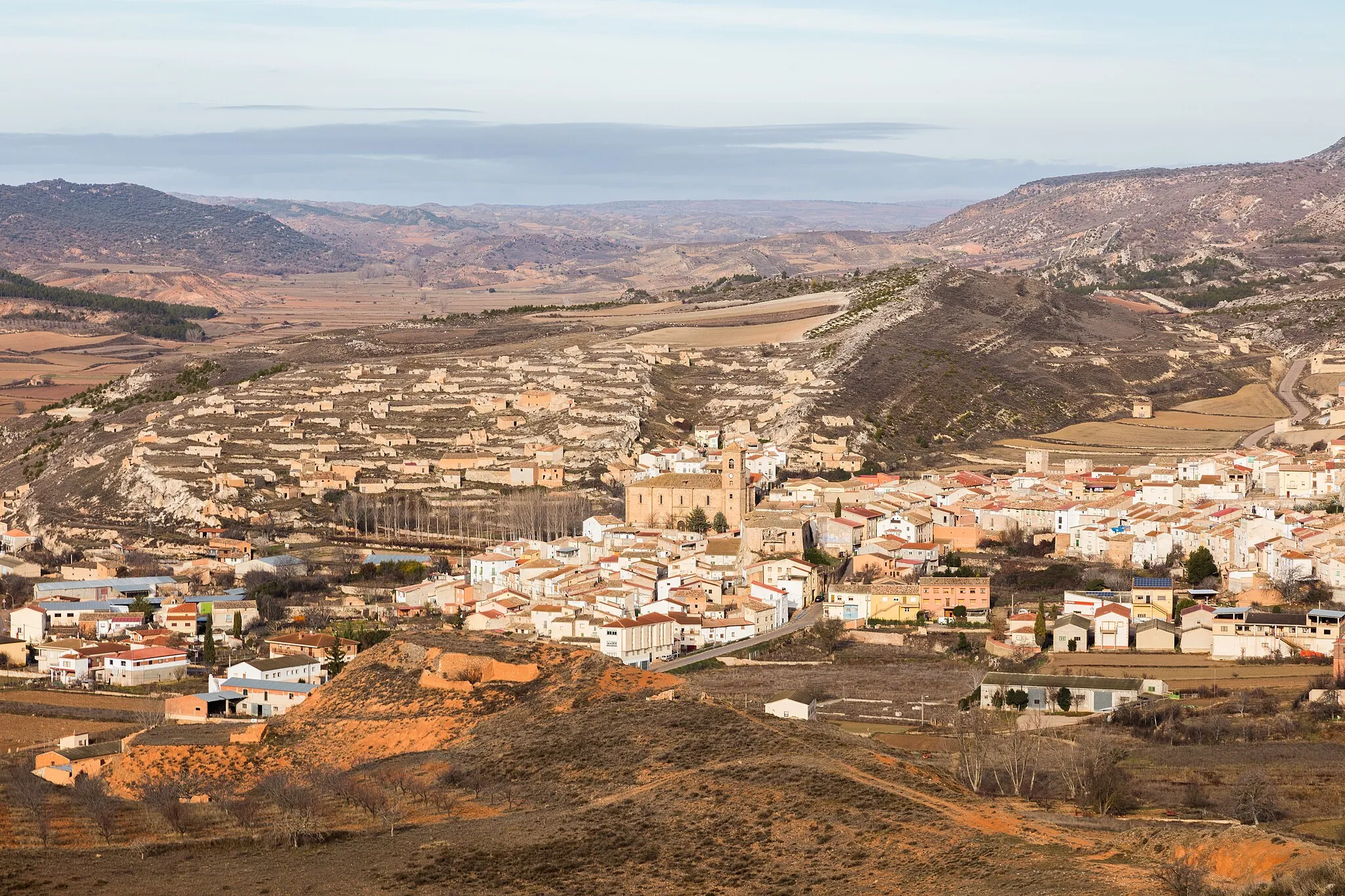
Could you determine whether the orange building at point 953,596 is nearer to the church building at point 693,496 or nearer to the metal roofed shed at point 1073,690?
the metal roofed shed at point 1073,690

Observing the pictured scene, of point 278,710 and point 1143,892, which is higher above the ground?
point 1143,892

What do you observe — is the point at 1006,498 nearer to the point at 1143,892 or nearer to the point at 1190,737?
the point at 1190,737

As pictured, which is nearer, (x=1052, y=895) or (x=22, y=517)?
(x=1052, y=895)

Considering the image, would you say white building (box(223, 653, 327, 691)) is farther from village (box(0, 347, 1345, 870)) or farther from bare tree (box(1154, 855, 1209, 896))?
bare tree (box(1154, 855, 1209, 896))

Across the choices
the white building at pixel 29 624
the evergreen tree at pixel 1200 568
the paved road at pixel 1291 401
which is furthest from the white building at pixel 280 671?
the paved road at pixel 1291 401

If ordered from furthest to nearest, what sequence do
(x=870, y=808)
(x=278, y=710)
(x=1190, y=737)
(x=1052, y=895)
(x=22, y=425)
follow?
(x=22, y=425), (x=278, y=710), (x=1190, y=737), (x=870, y=808), (x=1052, y=895)

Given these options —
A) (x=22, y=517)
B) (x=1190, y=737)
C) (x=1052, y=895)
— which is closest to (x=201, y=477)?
(x=22, y=517)

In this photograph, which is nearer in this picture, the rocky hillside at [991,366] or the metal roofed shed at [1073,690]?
the metal roofed shed at [1073,690]

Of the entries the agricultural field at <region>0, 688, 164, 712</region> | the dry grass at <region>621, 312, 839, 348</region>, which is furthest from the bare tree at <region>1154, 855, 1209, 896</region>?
the dry grass at <region>621, 312, 839, 348</region>
